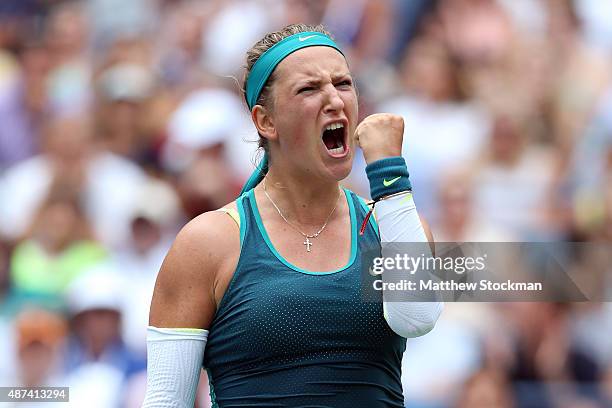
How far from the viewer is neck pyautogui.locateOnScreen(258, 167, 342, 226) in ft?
8.79

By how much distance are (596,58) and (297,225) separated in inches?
162

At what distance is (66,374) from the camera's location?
5359 millimetres

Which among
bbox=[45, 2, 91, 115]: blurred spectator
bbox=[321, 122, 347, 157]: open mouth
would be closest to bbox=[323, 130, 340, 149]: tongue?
bbox=[321, 122, 347, 157]: open mouth

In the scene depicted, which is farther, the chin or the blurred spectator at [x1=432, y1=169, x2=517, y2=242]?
the blurred spectator at [x1=432, y1=169, x2=517, y2=242]

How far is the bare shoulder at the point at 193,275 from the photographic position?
98.1 inches

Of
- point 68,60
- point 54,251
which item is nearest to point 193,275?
point 54,251

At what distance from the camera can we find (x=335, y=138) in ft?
8.72

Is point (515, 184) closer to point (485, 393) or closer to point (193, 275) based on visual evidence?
point (485, 393)

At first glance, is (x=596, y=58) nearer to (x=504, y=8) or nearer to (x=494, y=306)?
(x=504, y=8)

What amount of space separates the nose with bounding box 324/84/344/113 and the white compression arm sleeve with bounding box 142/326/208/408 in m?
0.63

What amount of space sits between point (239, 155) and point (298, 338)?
388 centimetres

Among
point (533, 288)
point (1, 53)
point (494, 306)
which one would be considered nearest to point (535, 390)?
point (494, 306)

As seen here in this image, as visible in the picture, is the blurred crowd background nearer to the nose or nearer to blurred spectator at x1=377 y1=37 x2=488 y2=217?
blurred spectator at x1=377 y1=37 x2=488 y2=217

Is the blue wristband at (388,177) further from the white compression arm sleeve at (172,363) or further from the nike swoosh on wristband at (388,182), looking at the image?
the white compression arm sleeve at (172,363)
